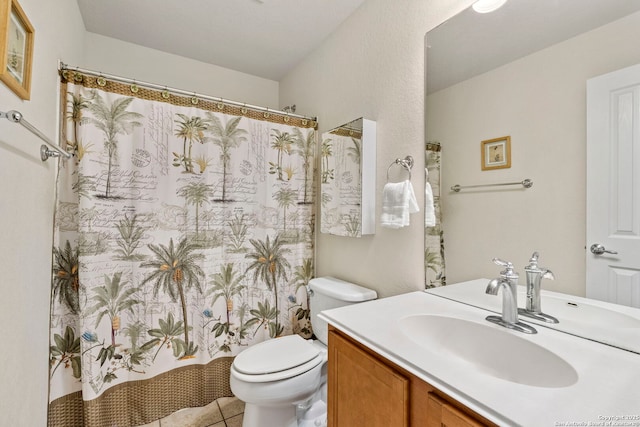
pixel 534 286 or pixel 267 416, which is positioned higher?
pixel 534 286

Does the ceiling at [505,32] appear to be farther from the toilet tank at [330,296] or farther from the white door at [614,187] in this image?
the toilet tank at [330,296]

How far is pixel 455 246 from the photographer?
1.18 meters

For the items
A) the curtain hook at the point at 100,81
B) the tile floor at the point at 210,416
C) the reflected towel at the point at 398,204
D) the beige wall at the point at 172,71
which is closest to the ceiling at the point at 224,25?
the beige wall at the point at 172,71

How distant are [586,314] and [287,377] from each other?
1.14 metres

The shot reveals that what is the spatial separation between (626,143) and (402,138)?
78cm

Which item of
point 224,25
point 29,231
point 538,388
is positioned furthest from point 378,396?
point 224,25

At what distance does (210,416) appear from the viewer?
5.38ft

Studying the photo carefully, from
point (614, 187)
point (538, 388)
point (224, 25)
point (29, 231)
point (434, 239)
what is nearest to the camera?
point (538, 388)

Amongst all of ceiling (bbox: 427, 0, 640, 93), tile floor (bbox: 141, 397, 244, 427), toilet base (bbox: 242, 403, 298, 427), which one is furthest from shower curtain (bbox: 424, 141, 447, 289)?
tile floor (bbox: 141, 397, 244, 427)

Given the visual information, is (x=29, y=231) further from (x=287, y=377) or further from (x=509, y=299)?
(x=509, y=299)

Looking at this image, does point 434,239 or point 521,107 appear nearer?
point 521,107

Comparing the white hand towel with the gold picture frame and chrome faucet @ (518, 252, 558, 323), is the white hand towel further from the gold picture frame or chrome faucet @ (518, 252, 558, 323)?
the gold picture frame

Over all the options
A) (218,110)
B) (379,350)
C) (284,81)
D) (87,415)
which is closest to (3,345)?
(87,415)

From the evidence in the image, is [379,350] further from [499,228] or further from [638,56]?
[638,56]
